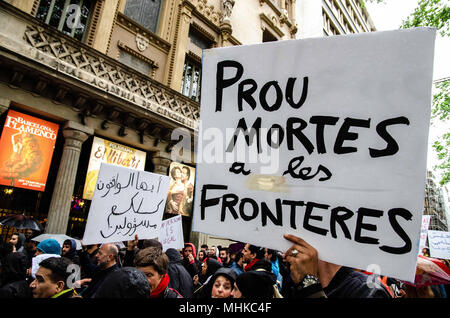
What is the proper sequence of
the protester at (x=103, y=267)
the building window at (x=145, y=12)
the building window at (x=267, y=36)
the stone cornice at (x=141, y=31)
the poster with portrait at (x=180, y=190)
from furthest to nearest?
the building window at (x=267, y=36)
the building window at (x=145, y=12)
the poster with portrait at (x=180, y=190)
the stone cornice at (x=141, y=31)
the protester at (x=103, y=267)

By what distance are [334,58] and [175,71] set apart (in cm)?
1093

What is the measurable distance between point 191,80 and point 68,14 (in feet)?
18.0

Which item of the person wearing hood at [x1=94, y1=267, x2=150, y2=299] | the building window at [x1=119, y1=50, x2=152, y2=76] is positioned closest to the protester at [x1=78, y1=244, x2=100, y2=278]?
the person wearing hood at [x1=94, y1=267, x2=150, y2=299]

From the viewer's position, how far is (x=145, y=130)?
10.0 metres

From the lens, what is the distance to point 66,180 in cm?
776

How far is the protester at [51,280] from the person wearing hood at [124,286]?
0.74 m

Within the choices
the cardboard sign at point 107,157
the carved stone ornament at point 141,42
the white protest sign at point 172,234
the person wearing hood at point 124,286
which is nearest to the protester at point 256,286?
the person wearing hood at point 124,286

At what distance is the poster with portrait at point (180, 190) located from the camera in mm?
10330

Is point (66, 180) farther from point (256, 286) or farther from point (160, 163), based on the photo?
point (256, 286)

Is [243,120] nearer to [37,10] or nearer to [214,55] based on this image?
[214,55]

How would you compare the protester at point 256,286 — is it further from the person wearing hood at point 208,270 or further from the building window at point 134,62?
the building window at point 134,62

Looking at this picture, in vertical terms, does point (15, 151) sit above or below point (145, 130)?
below

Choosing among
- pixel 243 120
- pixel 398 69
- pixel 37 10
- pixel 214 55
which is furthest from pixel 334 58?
pixel 37 10
